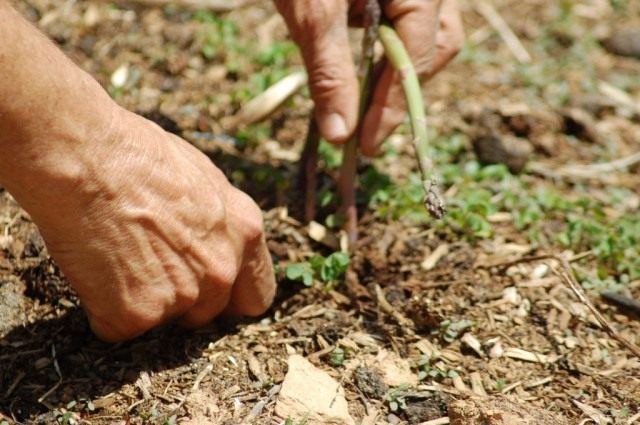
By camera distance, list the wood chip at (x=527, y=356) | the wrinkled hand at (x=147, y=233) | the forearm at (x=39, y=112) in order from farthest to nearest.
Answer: the wood chip at (x=527, y=356)
the wrinkled hand at (x=147, y=233)
the forearm at (x=39, y=112)

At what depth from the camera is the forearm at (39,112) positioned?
1.60 metres

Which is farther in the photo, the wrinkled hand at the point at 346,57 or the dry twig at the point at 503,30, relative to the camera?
the dry twig at the point at 503,30

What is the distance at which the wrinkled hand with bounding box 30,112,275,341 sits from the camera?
1772mm

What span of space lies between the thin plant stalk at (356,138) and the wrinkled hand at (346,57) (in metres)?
0.03

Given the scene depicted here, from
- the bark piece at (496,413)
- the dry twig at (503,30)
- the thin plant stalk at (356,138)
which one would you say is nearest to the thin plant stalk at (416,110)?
the thin plant stalk at (356,138)

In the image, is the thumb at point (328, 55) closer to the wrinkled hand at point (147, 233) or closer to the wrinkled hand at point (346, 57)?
the wrinkled hand at point (346, 57)

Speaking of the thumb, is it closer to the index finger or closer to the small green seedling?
the index finger

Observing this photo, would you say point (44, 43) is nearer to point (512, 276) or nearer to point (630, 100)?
point (512, 276)

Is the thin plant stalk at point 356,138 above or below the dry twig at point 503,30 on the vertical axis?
above

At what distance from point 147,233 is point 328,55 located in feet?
2.40

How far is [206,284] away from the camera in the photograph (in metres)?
2.00

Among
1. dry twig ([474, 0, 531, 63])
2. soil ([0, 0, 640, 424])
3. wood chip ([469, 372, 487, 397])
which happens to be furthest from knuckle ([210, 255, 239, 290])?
dry twig ([474, 0, 531, 63])

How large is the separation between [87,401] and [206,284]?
0.42 metres

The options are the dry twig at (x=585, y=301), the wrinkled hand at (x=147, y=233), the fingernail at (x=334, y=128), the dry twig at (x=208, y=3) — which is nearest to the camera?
the wrinkled hand at (x=147, y=233)
